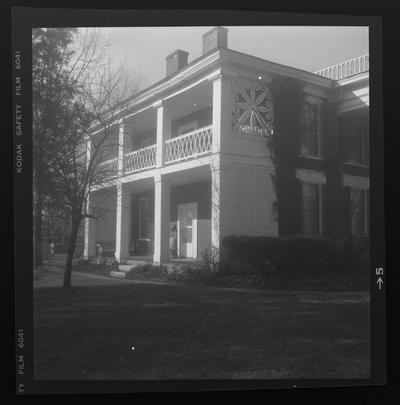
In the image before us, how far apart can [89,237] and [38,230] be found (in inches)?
17.5

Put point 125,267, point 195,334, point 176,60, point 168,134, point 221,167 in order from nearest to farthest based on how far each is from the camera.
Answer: point 195,334
point 176,60
point 221,167
point 125,267
point 168,134

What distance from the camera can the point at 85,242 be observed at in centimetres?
377

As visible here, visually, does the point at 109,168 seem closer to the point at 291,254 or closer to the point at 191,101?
the point at 191,101

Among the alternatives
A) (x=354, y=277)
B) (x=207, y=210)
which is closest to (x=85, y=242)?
(x=207, y=210)

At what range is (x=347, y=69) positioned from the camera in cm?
376

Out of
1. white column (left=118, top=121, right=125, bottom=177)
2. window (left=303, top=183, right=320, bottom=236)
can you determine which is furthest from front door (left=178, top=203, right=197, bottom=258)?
window (left=303, top=183, right=320, bottom=236)

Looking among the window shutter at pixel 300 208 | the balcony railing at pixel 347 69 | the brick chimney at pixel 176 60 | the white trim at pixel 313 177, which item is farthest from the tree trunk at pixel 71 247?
the balcony railing at pixel 347 69

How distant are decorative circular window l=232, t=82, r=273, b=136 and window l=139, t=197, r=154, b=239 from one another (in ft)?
3.67

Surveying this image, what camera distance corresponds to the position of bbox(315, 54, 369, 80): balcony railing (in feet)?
12.0

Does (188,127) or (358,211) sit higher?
(188,127)

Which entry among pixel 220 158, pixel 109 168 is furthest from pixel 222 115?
pixel 109 168

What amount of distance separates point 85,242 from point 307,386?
7.48ft

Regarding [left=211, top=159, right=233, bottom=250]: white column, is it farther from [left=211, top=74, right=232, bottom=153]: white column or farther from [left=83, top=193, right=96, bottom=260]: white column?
[left=83, top=193, right=96, bottom=260]: white column

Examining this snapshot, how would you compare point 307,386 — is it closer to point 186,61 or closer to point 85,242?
point 85,242
